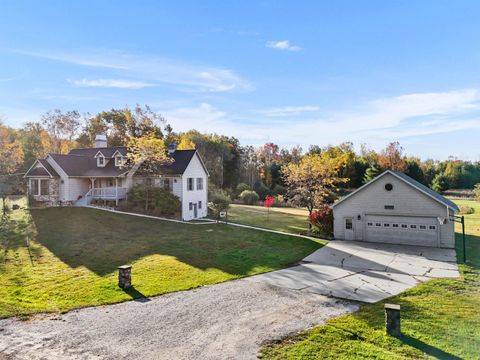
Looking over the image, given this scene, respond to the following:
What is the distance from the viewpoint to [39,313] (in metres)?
9.46

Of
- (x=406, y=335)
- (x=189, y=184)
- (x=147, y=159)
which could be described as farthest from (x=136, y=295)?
(x=147, y=159)

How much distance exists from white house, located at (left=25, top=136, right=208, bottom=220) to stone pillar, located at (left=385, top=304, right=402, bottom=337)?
22352 millimetres

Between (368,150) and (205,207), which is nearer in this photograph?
(205,207)

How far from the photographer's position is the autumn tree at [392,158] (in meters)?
54.7

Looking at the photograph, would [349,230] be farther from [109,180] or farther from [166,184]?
[109,180]

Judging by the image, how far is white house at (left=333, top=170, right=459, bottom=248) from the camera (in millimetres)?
20125

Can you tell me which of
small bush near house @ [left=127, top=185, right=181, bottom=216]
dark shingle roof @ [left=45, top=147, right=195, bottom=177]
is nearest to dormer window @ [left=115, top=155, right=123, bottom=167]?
Result: dark shingle roof @ [left=45, top=147, right=195, bottom=177]

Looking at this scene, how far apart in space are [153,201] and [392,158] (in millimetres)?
44765

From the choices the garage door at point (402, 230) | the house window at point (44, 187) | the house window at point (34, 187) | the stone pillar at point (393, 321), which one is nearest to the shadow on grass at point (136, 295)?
the stone pillar at point (393, 321)

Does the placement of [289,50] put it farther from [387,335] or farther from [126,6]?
[387,335]

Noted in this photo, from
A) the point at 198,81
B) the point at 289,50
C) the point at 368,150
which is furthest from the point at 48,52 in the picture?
the point at 368,150

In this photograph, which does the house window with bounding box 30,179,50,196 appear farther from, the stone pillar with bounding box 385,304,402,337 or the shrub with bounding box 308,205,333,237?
the stone pillar with bounding box 385,304,402,337

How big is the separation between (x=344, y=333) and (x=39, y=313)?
8.84 meters

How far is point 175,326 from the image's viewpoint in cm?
866
